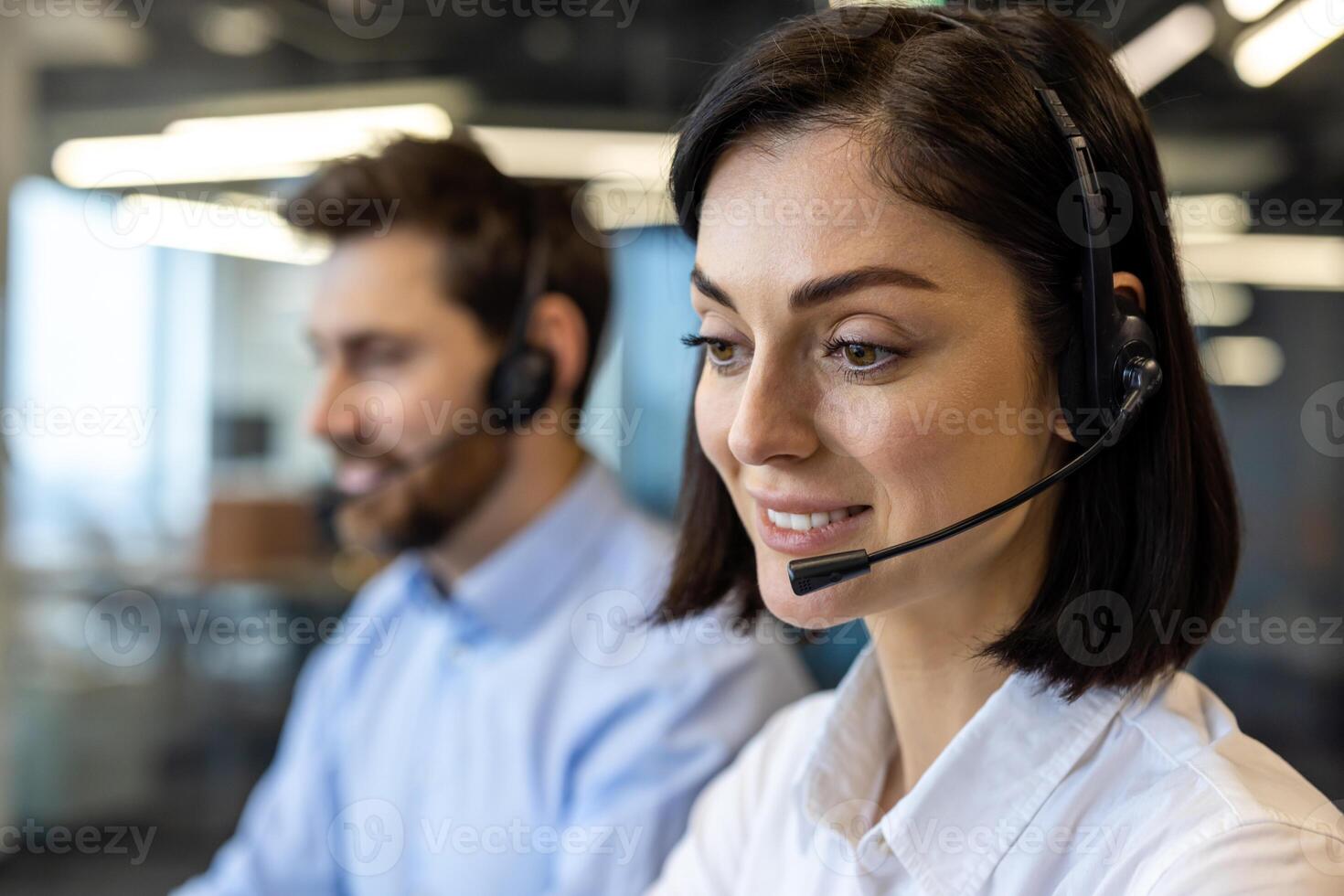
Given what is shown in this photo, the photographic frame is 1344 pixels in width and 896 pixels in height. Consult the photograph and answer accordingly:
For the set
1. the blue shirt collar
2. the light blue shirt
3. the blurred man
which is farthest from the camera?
the blue shirt collar

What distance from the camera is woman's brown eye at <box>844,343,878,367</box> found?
2.42 ft

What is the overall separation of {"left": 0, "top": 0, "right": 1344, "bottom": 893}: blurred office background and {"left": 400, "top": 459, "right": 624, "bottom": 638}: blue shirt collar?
93 cm

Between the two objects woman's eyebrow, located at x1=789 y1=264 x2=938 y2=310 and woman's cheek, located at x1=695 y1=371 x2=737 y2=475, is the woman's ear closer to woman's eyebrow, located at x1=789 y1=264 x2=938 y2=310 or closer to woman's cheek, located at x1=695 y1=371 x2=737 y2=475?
woman's eyebrow, located at x1=789 y1=264 x2=938 y2=310

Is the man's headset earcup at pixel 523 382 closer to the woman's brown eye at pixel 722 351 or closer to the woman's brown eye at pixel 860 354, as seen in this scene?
the woman's brown eye at pixel 722 351

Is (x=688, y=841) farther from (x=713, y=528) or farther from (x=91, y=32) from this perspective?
(x=91, y=32)

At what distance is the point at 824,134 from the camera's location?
0.76 meters

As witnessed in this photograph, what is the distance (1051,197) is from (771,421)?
245 millimetres

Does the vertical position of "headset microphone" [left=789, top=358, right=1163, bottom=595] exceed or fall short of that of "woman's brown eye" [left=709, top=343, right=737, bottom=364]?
it falls short

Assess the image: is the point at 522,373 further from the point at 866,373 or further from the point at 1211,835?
the point at 1211,835

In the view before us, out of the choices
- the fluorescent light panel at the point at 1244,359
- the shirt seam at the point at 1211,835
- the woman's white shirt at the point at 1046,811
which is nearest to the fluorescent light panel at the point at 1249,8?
the fluorescent light panel at the point at 1244,359

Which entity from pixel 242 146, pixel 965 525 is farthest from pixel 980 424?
pixel 242 146

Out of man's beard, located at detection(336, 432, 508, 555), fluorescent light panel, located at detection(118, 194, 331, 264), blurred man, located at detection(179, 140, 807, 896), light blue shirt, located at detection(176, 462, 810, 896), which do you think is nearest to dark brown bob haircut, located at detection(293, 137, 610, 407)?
blurred man, located at detection(179, 140, 807, 896)

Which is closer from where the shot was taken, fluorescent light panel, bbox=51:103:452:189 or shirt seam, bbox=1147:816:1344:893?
shirt seam, bbox=1147:816:1344:893

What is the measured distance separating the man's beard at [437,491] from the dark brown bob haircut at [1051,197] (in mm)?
843
